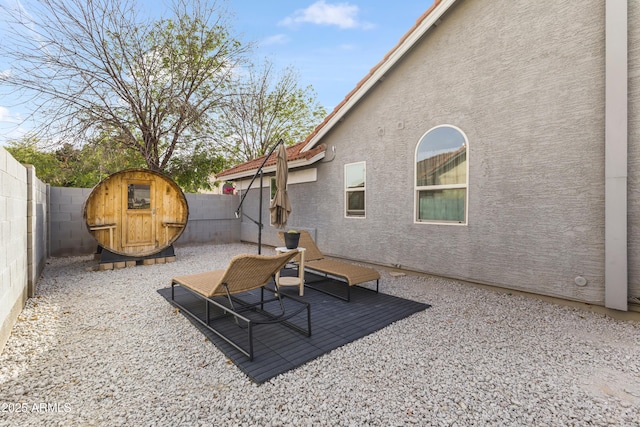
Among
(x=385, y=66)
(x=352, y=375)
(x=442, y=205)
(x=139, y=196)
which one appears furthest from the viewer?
(x=139, y=196)

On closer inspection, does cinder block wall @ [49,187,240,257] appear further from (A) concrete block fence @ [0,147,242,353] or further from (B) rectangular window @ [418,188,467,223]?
(B) rectangular window @ [418,188,467,223]

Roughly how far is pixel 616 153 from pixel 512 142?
132cm

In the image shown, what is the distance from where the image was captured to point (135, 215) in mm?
7930

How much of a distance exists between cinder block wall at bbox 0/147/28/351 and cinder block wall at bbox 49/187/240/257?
434 centimetres

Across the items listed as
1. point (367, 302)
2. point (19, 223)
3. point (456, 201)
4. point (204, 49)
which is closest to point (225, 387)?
point (367, 302)

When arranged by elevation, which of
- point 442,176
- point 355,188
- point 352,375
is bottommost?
point 352,375

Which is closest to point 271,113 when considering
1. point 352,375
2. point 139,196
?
point 139,196

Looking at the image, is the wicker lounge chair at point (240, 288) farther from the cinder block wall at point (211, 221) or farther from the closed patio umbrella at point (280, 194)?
the cinder block wall at point (211, 221)

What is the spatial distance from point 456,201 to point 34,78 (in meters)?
12.4

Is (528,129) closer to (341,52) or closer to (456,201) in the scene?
(456,201)

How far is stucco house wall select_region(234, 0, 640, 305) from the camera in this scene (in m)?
4.29

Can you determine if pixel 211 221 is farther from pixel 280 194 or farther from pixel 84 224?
pixel 280 194

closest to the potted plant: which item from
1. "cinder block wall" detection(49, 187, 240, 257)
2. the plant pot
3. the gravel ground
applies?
the plant pot

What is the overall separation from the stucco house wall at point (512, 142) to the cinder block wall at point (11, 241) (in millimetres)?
6268
